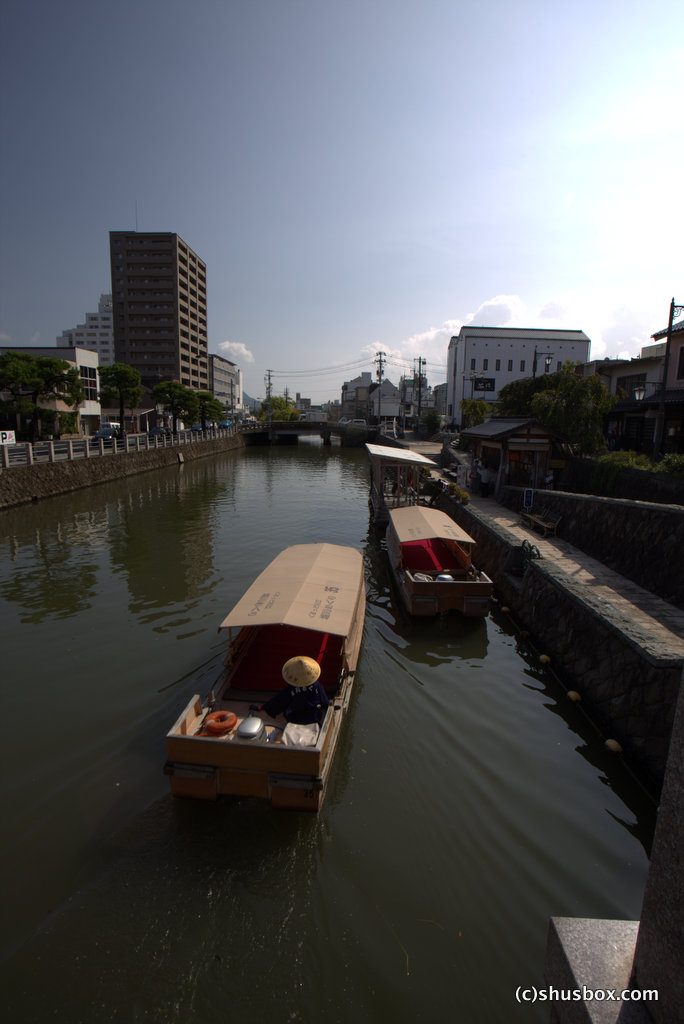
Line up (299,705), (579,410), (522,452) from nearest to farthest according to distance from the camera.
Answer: (299,705)
(579,410)
(522,452)

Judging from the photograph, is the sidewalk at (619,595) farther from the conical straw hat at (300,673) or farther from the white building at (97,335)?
the white building at (97,335)

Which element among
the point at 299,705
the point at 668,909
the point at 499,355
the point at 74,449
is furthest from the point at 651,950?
the point at 499,355

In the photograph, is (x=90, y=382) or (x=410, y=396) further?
(x=410, y=396)

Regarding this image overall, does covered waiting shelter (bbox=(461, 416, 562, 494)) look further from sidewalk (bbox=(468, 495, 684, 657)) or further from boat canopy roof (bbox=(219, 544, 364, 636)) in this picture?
boat canopy roof (bbox=(219, 544, 364, 636))

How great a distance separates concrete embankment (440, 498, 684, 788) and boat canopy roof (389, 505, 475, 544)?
77.1 inches

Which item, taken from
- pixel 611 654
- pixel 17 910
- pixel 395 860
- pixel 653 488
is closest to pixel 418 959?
pixel 395 860

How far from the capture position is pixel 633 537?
14758 mm

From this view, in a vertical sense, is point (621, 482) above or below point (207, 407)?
below

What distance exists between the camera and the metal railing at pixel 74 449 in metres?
30.6

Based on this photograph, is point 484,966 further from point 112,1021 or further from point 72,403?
point 72,403

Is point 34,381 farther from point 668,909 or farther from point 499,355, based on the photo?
point 499,355

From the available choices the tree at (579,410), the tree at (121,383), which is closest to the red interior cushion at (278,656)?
the tree at (579,410)

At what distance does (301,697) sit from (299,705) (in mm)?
124

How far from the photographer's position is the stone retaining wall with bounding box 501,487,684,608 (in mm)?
12883
